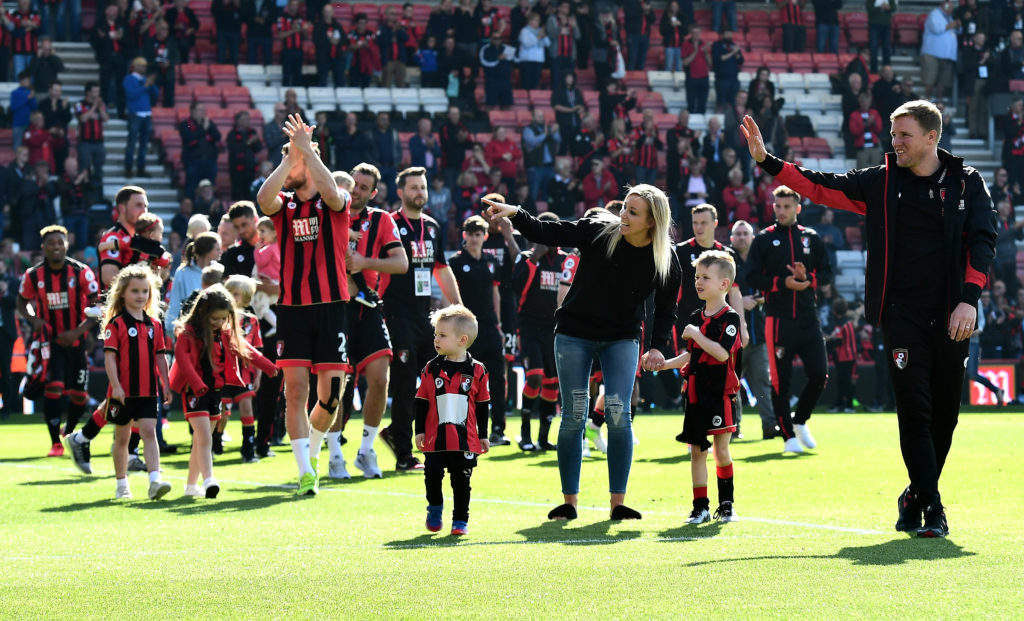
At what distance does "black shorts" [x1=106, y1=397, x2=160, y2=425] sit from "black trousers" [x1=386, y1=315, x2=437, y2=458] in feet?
6.61

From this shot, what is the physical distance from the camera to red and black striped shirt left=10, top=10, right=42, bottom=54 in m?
26.0

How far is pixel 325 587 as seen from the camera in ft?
18.3

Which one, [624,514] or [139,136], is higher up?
[139,136]

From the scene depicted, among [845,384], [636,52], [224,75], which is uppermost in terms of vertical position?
[636,52]

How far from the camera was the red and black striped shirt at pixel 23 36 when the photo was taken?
1024 inches

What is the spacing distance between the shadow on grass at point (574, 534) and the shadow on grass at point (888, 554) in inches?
36.0

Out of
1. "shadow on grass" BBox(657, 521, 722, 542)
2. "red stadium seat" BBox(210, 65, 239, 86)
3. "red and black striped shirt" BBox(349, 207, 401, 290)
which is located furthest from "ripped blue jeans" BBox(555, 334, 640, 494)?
"red stadium seat" BBox(210, 65, 239, 86)

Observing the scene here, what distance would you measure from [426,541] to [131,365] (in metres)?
3.58

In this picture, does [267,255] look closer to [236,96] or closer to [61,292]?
[61,292]

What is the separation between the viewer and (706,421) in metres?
8.07

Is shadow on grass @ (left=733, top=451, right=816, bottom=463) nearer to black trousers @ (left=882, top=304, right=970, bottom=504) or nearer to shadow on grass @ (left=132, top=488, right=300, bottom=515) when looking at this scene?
shadow on grass @ (left=132, top=488, right=300, bottom=515)

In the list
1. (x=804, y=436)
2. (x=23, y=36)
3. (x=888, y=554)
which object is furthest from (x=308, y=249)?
(x=23, y=36)

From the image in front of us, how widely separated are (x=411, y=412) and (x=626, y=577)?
5767mm

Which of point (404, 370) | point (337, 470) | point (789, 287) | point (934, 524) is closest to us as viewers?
point (934, 524)
